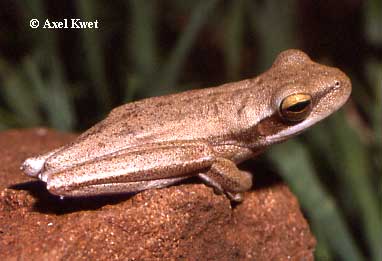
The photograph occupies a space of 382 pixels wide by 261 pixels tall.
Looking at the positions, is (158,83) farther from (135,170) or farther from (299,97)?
(135,170)

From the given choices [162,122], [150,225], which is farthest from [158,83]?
[150,225]

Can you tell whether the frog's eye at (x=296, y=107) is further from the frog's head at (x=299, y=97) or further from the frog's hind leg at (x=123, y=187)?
the frog's hind leg at (x=123, y=187)

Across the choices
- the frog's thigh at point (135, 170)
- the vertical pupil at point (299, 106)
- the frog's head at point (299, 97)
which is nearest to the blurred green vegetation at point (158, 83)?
the frog's head at point (299, 97)

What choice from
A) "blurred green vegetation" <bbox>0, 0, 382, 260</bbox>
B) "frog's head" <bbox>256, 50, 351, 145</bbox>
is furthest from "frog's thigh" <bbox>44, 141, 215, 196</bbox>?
"blurred green vegetation" <bbox>0, 0, 382, 260</bbox>

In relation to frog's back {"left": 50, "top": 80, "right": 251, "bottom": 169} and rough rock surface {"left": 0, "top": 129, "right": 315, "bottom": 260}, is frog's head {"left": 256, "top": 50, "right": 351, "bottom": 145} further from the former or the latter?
rough rock surface {"left": 0, "top": 129, "right": 315, "bottom": 260}

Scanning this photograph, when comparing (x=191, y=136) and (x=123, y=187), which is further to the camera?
(x=191, y=136)
